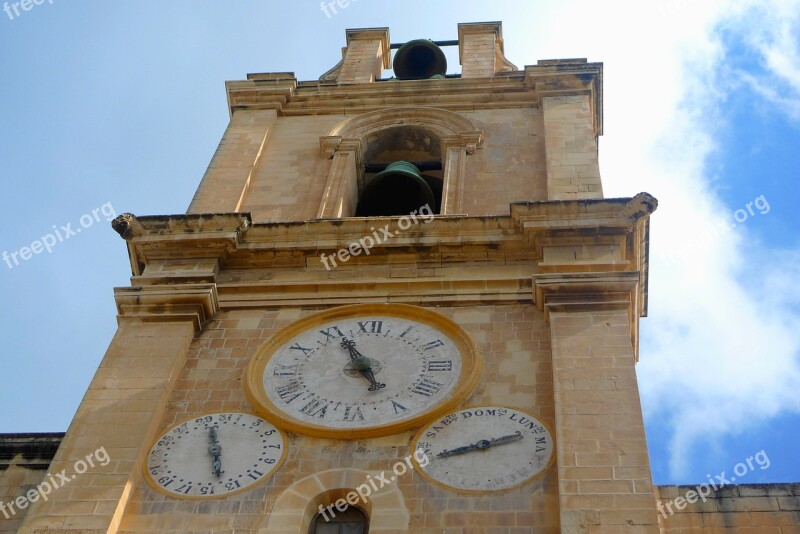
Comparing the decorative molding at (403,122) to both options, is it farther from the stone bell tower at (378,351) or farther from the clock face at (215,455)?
the clock face at (215,455)

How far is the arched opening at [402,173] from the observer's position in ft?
63.9

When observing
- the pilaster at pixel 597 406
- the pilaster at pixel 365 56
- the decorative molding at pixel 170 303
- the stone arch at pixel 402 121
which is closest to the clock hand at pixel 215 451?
the decorative molding at pixel 170 303

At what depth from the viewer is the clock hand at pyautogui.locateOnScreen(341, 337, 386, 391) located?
13.9 metres

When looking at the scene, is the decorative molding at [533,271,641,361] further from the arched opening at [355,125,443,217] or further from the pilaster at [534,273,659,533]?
the arched opening at [355,125,443,217]

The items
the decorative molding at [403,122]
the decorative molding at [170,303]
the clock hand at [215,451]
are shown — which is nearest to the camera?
the clock hand at [215,451]

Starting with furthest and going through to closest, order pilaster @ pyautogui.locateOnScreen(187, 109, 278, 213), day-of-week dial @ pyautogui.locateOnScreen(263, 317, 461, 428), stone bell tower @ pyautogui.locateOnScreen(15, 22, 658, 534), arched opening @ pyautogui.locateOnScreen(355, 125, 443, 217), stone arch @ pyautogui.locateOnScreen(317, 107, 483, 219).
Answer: arched opening @ pyautogui.locateOnScreen(355, 125, 443, 217) < stone arch @ pyautogui.locateOnScreen(317, 107, 483, 219) < pilaster @ pyautogui.locateOnScreen(187, 109, 278, 213) < day-of-week dial @ pyautogui.locateOnScreen(263, 317, 461, 428) < stone bell tower @ pyautogui.locateOnScreen(15, 22, 658, 534)

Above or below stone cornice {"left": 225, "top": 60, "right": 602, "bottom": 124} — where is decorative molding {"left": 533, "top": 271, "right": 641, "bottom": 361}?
below

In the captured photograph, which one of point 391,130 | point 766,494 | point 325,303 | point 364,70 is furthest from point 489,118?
point 766,494

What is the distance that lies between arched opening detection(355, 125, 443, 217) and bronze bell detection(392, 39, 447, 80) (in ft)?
14.1

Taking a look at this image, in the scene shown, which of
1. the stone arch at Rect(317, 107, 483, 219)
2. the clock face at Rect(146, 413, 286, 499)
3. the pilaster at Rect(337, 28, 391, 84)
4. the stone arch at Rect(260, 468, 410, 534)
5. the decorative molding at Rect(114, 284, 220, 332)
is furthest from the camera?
the pilaster at Rect(337, 28, 391, 84)

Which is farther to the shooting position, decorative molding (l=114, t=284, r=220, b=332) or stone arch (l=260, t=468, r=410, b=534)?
decorative molding (l=114, t=284, r=220, b=332)

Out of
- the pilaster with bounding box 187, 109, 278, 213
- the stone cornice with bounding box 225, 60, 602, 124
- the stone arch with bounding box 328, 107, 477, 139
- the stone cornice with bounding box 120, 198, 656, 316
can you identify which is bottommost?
the stone cornice with bounding box 120, 198, 656, 316

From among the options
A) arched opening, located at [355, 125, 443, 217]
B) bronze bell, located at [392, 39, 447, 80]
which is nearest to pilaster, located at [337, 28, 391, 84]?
bronze bell, located at [392, 39, 447, 80]

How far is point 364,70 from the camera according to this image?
947 inches
